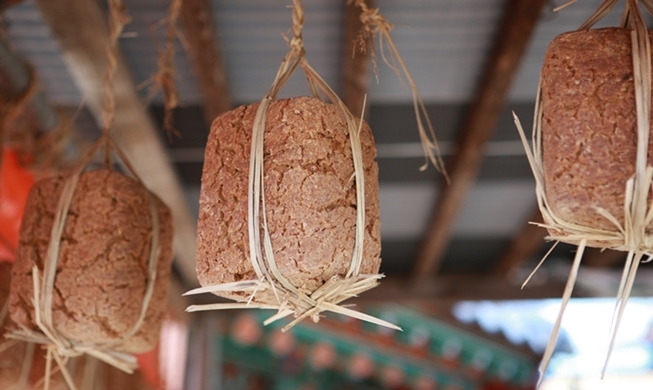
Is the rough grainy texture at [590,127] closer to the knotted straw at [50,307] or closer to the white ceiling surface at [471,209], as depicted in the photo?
the knotted straw at [50,307]

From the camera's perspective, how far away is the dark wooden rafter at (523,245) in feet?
10.00

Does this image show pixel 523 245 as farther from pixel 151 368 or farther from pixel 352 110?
pixel 151 368

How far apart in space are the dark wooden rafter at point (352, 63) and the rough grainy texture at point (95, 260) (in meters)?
0.84

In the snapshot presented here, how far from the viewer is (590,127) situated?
0.66 meters

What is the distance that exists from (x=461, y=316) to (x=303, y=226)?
186 inches

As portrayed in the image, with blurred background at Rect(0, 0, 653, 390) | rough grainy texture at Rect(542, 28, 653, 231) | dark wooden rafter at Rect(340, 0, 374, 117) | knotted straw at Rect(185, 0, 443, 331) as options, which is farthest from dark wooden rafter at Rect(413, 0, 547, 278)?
knotted straw at Rect(185, 0, 443, 331)

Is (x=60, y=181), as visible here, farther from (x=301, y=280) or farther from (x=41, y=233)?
(x=301, y=280)

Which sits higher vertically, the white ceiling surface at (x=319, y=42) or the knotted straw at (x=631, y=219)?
the white ceiling surface at (x=319, y=42)

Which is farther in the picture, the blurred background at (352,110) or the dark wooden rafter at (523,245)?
the dark wooden rafter at (523,245)

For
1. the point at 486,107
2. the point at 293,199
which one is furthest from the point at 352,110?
the point at 293,199

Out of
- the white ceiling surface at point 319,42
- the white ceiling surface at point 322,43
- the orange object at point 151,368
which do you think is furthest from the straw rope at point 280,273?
the orange object at point 151,368

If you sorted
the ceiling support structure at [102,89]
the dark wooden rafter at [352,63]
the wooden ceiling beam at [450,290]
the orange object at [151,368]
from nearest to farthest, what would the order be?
the ceiling support structure at [102,89] < the dark wooden rafter at [352,63] < the orange object at [151,368] < the wooden ceiling beam at [450,290]

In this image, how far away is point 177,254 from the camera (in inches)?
125

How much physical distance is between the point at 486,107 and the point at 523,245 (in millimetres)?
1380
